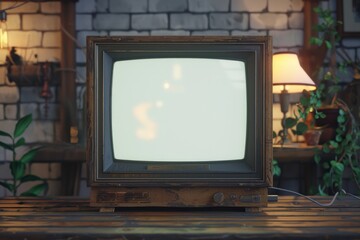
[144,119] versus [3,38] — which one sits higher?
[3,38]

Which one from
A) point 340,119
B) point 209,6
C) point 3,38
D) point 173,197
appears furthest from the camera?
point 209,6

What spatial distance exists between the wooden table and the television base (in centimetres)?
2

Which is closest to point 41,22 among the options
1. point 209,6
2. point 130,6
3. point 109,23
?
point 109,23

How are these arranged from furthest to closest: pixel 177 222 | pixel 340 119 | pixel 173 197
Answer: pixel 340 119 < pixel 173 197 < pixel 177 222

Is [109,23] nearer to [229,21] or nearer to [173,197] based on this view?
[229,21]

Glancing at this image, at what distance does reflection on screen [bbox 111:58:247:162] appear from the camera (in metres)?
1.01

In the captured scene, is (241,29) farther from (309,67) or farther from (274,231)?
(274,231)

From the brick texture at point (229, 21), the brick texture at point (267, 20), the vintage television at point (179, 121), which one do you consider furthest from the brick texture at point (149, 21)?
the vintage television at point (179, 121)

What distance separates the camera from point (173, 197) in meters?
0.97

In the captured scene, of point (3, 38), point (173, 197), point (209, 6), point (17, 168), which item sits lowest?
point (17, 168)

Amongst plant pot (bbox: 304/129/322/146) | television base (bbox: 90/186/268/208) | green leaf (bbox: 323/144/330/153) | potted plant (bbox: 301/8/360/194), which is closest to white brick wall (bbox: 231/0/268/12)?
potted plant (bbox: 301/8/360/194)

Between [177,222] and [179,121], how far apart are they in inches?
9.7

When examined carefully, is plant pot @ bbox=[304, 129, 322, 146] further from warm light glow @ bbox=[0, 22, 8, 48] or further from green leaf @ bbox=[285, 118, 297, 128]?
warm light glow @ bbox=[0, 22, 8, 48]

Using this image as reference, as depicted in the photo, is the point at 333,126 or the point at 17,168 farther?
the point at 333,126
